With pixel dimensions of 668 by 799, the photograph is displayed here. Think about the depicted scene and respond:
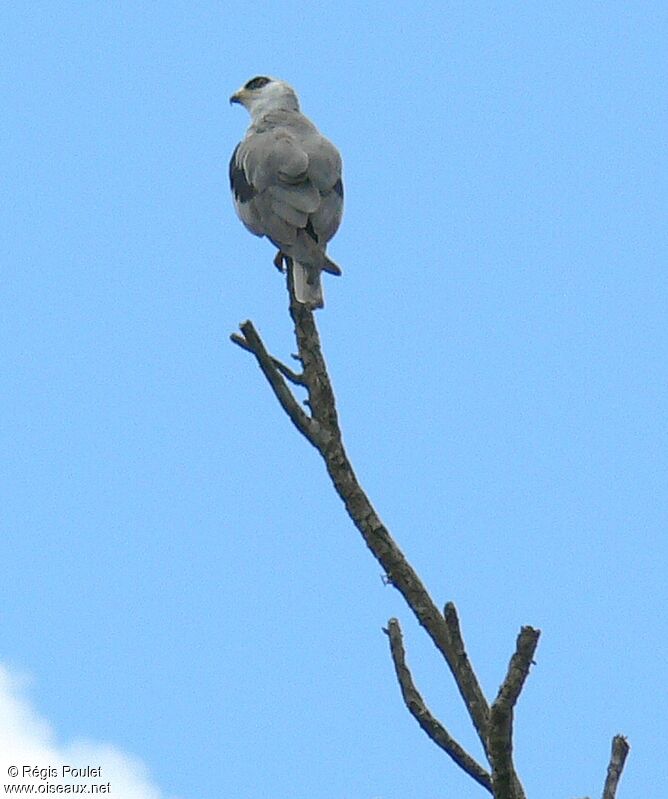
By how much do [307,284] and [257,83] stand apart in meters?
Answer: 3.97

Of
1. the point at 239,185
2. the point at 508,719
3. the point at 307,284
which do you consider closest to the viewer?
the point at 508,719

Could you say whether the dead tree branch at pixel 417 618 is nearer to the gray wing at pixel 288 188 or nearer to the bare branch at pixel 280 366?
the bare branch at pixel 280 366

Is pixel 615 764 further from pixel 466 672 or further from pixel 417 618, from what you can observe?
pixel 417 618

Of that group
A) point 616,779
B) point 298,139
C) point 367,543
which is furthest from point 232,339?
point 298,139

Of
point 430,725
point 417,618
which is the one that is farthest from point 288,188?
point 430,725

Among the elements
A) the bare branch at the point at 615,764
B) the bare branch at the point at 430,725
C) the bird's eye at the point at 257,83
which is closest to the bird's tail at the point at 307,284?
the bare branch at the point at 430,725

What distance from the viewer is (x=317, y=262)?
24.1ft

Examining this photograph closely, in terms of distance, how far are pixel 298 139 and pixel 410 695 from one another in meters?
4.64

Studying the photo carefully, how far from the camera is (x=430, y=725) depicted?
455 centimetres

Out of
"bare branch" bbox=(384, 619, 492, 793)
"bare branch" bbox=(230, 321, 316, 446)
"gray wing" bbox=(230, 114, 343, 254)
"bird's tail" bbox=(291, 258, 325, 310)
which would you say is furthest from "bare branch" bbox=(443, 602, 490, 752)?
"gray wing" bbox=(230, 114, 343, 254)

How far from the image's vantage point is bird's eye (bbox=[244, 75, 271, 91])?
1034 centimetres

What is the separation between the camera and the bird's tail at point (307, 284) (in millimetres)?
6547

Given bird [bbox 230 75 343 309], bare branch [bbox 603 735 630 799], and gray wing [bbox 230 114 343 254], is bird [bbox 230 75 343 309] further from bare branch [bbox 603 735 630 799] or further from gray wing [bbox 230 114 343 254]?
bare branch [bbox 603 735 630 799]

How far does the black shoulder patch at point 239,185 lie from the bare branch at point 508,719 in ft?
15.0
